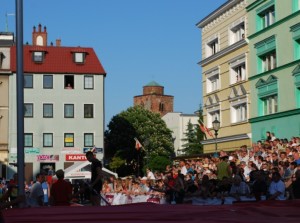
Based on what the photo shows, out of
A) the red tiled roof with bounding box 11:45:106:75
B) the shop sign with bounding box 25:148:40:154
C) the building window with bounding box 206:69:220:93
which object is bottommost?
the shop sign with bounding box 25:148:40:154

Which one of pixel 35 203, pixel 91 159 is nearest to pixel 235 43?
pixel 35 203

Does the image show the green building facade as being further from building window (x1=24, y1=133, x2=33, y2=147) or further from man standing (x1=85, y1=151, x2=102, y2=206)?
building window (x1=24, y1=133, x2=33, y2=147)

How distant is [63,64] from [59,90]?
132 inches

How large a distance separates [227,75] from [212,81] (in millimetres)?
3667

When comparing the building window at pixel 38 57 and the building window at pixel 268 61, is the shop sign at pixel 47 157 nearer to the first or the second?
the building window at pixel 38 57

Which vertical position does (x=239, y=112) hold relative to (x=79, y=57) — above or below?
below

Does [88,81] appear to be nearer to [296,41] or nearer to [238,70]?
[238,70]

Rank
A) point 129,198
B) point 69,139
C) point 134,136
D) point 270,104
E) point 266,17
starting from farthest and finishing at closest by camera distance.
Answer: point 134,136 → point 69,139 → point 266,17 → point 270,104 → point 129,198

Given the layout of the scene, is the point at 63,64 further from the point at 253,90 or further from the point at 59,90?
the point at 253,90

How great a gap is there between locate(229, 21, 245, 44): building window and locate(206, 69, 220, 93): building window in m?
3.07

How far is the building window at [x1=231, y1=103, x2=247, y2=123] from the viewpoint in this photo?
4375 cm

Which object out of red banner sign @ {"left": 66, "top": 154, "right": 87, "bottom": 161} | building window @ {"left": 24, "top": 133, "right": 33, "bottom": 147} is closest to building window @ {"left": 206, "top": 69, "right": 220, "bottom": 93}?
red banner sign @ {"left": 66, "top": 154, "right": 87, "bottom": 161}

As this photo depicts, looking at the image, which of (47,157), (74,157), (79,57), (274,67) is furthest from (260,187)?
(79,57)

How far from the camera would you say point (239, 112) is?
4484 cm
